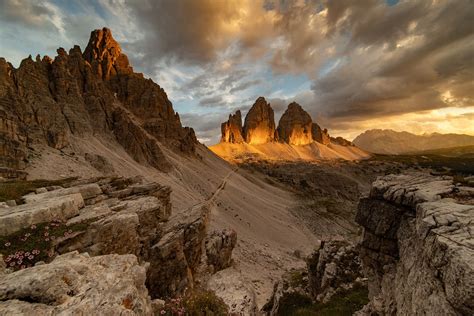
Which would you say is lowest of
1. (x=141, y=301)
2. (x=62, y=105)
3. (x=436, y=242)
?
(x=141, y=301)

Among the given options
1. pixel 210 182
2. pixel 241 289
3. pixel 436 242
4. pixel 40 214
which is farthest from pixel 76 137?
pixel 436 242

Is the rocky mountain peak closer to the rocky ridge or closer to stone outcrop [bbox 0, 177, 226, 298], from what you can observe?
the rocky ridge

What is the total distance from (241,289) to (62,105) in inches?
2569

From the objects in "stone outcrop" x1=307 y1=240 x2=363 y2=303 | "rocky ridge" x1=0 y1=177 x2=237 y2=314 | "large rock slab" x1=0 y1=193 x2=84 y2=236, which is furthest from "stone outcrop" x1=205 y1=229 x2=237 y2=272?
"large rock slab" x1=0 y1=193 x2=84 y2=236

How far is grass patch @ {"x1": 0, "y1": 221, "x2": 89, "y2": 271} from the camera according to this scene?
934cm

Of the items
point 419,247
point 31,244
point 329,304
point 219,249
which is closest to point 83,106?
point 219,249

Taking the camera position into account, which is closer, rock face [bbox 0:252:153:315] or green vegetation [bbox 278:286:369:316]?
rock face [bbox 0:252:153:315]

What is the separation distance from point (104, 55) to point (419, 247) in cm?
12473

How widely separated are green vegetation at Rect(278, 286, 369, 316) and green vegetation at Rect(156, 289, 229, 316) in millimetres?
8558

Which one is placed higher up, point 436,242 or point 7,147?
point 7,147

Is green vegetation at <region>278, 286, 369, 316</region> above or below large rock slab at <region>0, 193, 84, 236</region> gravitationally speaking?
below

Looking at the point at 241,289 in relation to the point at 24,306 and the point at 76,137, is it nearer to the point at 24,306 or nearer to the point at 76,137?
the point at 24,306

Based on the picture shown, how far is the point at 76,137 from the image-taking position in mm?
53719

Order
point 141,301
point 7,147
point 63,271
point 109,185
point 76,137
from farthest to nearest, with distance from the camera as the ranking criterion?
point 76,137 < point 7,147 < point 109,185 < point 141,301 < point 63,271
